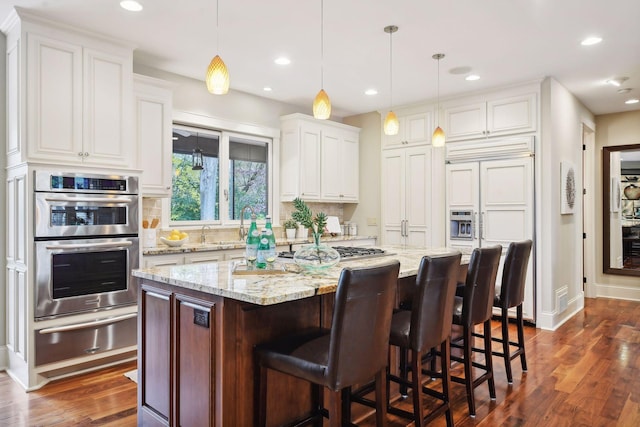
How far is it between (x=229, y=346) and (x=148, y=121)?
2.89 m

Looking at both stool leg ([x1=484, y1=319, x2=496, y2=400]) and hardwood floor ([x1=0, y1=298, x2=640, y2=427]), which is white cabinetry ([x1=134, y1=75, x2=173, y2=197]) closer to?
hardwood floor ([x1=0, y1=298, x2=640, y2=427])

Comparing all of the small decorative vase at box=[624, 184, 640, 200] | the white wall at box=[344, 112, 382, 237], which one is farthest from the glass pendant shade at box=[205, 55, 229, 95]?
the small decorative vase at box=[624, 184, 640, 200]

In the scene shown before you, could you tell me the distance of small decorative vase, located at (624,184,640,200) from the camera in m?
6.70

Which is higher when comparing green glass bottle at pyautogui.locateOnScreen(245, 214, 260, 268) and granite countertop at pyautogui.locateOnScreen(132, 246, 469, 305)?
green glass bottle at pyautogui.locateOnScreen(245, 214, 260, 268)

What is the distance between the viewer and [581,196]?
6.00m

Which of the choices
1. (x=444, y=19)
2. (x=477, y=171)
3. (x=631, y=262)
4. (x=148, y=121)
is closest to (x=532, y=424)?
(x=444, y=19)

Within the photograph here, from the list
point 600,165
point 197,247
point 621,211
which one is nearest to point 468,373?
point 197,247

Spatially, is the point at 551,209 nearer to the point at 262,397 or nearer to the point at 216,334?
the point at 262,397

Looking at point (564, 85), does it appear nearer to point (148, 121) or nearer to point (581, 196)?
point (581, 196)

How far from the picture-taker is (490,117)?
5281 millimetres

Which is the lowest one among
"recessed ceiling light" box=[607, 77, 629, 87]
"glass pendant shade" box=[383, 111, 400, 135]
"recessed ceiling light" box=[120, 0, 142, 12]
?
"glass pendant shade" box=[383, 111, 400, 135]

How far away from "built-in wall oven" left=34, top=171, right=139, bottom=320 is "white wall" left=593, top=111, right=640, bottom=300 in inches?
252

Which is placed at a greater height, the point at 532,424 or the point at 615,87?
the point at 615,87

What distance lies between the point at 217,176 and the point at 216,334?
3.57m
